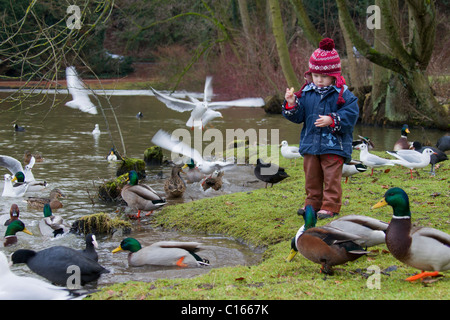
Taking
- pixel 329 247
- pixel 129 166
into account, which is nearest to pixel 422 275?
pixel 329 247

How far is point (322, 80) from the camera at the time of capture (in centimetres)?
575

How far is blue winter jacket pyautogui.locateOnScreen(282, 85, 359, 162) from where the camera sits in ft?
18.4

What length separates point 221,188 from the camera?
9727 mm

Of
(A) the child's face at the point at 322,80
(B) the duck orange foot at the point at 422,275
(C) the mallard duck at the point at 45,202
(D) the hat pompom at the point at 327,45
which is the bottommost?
A: (C) the mallard duck at the point at 45,202

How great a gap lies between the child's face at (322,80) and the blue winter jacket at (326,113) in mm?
99

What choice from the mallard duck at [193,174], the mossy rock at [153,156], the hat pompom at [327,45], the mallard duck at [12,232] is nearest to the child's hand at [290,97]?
the hat pompom at [327,45]

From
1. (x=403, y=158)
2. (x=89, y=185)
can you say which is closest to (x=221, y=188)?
(x=89, y=185)

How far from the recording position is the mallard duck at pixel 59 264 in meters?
4.56

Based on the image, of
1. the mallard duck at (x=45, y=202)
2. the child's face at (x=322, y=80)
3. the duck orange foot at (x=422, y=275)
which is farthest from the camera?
the mallard duck at (x=45, y=202)

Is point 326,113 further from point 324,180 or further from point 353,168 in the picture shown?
point 353,168

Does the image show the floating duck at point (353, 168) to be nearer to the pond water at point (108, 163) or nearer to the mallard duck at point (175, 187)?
the pond water at point (108, 163)

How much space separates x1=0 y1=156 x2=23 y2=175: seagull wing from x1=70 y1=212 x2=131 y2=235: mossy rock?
4.08 metres

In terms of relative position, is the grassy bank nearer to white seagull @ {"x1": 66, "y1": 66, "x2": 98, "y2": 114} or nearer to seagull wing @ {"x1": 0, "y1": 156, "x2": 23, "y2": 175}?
white seagull @ {"x1": 66, "y1": 66, "x2": 98, "y2": 114}

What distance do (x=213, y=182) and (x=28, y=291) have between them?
239 inches
